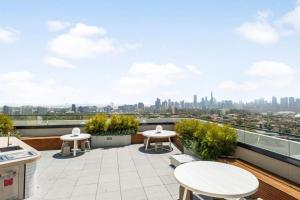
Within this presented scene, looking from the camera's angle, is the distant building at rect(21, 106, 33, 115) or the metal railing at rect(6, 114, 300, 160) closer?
the metal railing at rect(6, 114, 300, 160)

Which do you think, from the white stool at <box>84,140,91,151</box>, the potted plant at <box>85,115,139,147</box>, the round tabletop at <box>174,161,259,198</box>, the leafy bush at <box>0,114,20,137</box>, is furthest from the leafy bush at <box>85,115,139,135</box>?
the round tabletop at <box>174,161,259,198</box>

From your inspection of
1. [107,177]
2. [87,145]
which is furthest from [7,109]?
[107,177]

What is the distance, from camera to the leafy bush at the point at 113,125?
1028 centimetres

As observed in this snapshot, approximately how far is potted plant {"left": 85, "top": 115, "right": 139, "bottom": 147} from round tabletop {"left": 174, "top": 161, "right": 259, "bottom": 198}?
21.1ft

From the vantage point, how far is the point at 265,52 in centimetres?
1165

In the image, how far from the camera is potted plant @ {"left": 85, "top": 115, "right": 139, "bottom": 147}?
1019 cm

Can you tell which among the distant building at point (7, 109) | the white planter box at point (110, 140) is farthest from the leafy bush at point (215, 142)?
the distant building at point (7, 109)

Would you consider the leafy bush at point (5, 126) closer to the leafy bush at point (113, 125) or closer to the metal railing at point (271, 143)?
the leafy bush at point (113, 125)

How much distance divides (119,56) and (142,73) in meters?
11.3

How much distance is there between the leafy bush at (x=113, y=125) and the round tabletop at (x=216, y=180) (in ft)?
21.8

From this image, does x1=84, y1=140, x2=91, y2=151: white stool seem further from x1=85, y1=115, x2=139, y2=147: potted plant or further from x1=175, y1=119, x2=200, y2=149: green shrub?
x1=175, y1=119, x2=200, y2=149: green shrub

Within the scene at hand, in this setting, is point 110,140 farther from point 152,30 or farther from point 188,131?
point 152,30

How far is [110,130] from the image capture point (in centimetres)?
1051

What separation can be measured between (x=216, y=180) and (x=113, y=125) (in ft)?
24.9
